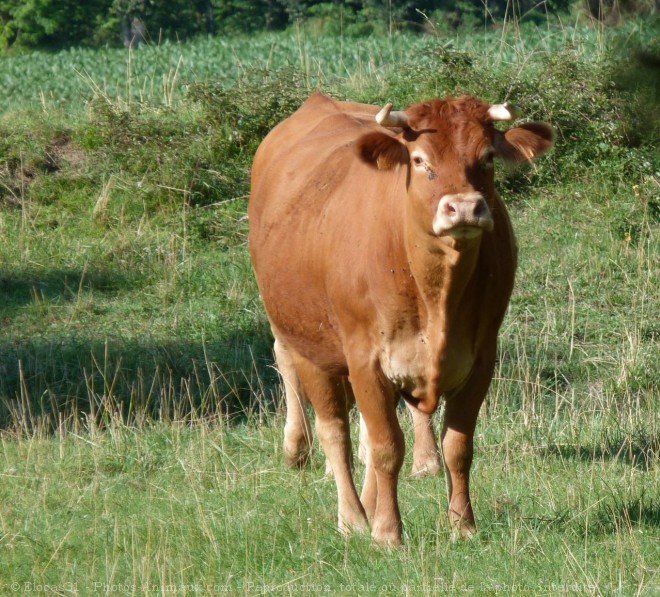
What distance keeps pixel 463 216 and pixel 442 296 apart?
626 millimetres

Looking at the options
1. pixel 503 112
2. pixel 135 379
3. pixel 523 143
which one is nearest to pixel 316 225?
pixel 523 143

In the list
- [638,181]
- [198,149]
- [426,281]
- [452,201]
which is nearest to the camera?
[452,201]

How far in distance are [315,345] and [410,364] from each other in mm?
1001

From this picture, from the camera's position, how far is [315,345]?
20.8 feet

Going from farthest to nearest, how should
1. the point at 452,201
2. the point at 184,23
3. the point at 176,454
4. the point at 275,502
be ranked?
the point at 184,23, the point at 176,454, the point at 275,502, the point at 452,201

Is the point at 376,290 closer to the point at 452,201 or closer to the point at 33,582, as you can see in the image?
the point at 452,201

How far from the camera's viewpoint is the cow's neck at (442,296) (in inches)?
205

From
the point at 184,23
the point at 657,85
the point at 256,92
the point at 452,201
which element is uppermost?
the point at 657,85

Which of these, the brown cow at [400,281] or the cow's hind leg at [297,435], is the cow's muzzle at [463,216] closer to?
the brown cow at [400,281]

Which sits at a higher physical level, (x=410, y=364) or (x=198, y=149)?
(x=410, y=364)

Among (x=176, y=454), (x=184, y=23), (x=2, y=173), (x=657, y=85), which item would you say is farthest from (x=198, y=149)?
(x=184, y=23)

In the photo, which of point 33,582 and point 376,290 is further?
point 376,290

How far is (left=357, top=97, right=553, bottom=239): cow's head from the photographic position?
190 inches

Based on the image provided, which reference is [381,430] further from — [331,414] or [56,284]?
[56,284]
